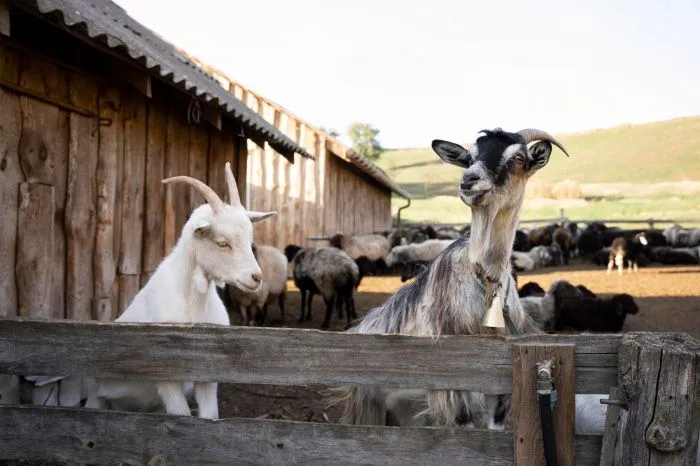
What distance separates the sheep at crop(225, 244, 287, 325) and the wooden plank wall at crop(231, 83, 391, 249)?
5.50 m

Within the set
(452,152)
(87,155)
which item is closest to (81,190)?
(87,155)

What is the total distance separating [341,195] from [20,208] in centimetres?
1924

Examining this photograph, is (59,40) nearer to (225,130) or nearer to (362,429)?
(225,130)

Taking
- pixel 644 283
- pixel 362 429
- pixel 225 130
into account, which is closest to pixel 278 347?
pixel 362 429

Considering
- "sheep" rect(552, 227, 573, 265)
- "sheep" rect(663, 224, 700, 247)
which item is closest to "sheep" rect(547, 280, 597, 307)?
"sheep" rect(552, 227, 573, 265)

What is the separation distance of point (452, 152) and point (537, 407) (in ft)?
6.59

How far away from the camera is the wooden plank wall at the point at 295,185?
1975 centimetres

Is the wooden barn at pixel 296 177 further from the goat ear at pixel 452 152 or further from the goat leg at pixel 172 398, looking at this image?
the goat leg at pixel 172 398

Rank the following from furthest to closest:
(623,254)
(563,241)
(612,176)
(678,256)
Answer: (612,176) → (563,241) → (678,256) → (623,254)

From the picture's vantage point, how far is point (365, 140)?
2719 inches

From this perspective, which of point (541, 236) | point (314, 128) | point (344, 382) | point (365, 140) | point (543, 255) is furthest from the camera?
point (365, 140)

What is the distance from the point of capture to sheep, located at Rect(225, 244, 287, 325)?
1099cm

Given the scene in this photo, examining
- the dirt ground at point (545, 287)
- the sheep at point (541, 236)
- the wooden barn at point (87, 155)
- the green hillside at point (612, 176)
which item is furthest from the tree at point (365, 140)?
the wooden barn at point (87, 155)

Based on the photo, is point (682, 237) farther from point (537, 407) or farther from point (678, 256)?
point (537, 407)
